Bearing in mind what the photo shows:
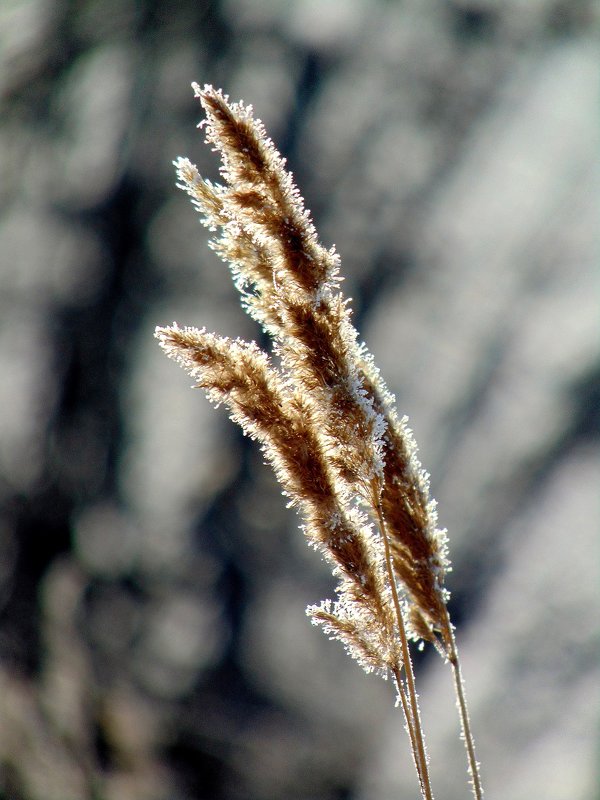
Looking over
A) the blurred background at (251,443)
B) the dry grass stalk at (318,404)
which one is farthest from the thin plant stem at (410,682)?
the blurred background at (251,443)

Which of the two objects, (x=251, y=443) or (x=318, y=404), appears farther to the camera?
(x=251, y=443)

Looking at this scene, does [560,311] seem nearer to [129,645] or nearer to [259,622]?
[259,622]

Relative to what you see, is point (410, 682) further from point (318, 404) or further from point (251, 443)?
point (251, 443)

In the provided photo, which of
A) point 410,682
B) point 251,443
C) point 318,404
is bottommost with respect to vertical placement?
point 410,682

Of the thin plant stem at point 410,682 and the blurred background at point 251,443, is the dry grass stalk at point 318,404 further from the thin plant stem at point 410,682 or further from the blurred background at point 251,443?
the blurred background at point 251,443

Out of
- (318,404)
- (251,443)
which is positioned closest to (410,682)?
(318,404)

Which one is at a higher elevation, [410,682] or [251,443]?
[251,443]

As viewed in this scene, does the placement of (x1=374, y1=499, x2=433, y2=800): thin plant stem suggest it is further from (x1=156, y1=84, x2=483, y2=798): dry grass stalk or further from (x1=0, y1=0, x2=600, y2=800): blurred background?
(x1=0, y1=0, x2=600, y2=800): blurred background
